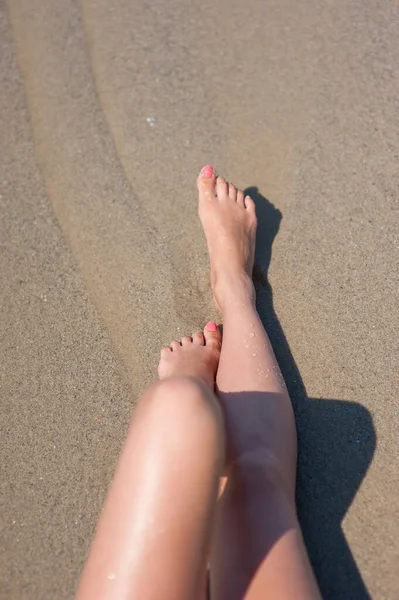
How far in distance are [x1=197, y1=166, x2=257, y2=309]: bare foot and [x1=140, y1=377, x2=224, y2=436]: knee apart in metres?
0.49

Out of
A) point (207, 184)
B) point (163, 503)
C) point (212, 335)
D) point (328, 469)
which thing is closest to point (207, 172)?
point (207, 184)

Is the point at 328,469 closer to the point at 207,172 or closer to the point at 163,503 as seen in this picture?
the point at 163,503

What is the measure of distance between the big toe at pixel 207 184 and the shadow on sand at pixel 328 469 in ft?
1.63

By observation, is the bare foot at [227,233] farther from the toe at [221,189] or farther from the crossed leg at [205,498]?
the crossed leg at [205,498]

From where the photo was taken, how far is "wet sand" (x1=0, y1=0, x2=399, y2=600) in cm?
157

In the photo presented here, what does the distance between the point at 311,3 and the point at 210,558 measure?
5.98 ft

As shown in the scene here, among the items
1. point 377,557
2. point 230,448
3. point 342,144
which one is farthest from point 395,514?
point 342,144

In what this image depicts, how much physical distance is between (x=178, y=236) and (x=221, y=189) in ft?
0.68

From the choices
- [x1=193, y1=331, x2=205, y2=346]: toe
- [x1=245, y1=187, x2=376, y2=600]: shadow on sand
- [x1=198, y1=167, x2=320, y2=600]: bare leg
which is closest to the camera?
[x1=198, y1=167, x2=320, y2=600]: bare leg

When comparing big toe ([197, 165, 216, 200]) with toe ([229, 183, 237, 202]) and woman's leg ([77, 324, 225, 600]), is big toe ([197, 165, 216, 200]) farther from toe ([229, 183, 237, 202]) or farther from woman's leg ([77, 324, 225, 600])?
woman's leg ([77, 324, 225, 600])

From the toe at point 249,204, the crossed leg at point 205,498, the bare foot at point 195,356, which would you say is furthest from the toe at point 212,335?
the toe at point 249,204

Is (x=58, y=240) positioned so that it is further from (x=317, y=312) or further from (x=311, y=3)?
(x=311, y=3)

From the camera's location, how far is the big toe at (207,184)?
1.90 metres

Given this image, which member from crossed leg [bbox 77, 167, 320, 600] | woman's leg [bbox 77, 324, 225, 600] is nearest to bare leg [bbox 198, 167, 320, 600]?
crossed leg [bbox 77, 167, 320, 600]
